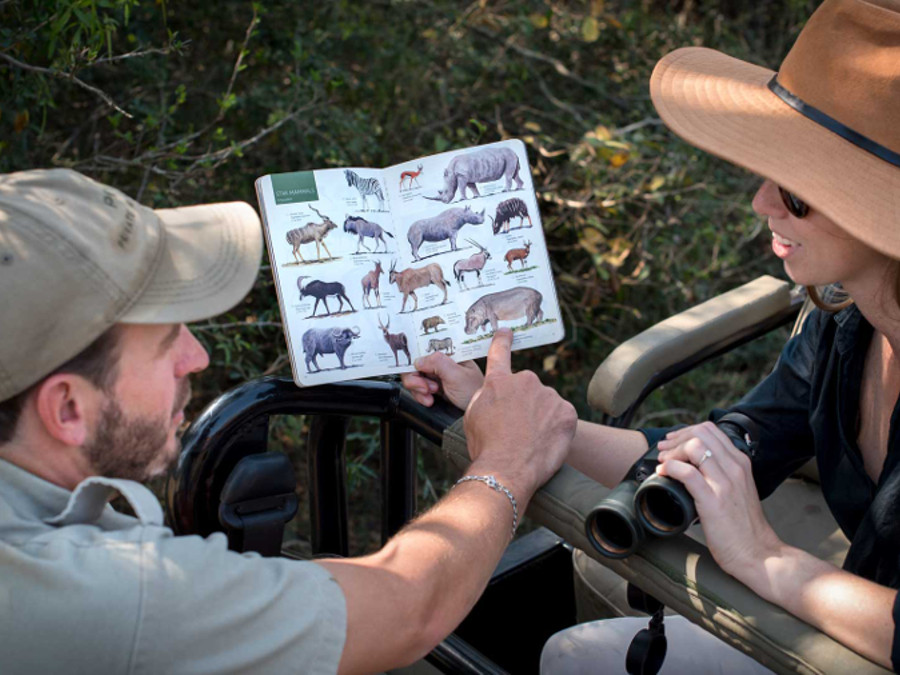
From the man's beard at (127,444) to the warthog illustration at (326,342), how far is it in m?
0.41

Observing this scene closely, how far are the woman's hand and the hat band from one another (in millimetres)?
470

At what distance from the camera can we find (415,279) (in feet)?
5.72

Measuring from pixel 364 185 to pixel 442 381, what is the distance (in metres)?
0.37

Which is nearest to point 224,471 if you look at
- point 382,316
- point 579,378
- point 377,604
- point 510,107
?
point 382,316

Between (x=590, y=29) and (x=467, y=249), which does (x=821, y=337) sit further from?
(x=590, y=29)

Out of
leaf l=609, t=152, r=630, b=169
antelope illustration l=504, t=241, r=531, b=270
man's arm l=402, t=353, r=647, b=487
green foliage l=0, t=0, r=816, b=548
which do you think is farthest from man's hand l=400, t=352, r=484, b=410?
leaf l=609, t=152, r=630, b=169

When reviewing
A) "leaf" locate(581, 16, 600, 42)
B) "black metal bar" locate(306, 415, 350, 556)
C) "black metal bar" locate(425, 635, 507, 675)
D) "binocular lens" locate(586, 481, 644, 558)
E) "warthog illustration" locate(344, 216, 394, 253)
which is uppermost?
"warthog illustration" locate(344, 216, 394, 253)

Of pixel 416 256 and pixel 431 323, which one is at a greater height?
pixel 416 256

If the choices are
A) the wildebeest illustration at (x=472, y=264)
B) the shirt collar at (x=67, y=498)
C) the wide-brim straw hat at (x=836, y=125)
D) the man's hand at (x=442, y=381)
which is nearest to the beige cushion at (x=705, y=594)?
the man's hand at (x=442, y=381)

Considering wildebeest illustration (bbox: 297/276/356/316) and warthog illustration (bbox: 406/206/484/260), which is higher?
warthog illustration (bbox: 406/206/484/260)

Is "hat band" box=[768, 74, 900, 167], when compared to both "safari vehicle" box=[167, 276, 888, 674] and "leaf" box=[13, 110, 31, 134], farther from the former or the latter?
"leaf" box=[13, 110, 31, 134]

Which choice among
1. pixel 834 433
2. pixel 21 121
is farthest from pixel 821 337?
pixel 21 121

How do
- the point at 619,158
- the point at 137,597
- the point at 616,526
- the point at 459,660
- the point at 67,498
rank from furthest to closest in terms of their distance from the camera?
the point at 619,158 → the point at 459,660 → the point at 616,526 → the point at 67,498 → the point at 137,597

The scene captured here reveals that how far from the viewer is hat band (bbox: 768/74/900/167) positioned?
1410mm
